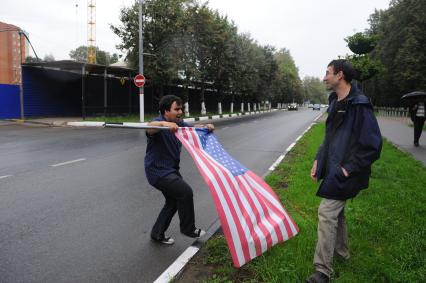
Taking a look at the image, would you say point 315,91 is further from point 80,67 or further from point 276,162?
point 276,162

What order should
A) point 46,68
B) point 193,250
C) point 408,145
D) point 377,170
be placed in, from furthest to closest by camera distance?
point 46,68 → point 408,145 → point 377,170 → point 193,250

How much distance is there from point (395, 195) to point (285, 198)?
5.75ft

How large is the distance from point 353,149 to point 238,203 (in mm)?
1200

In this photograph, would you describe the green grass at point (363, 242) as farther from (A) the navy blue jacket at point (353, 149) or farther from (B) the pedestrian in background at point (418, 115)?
(B) the pedestrian in background at point (418, 115)

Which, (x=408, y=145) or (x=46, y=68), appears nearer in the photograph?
(x=408, y=145)

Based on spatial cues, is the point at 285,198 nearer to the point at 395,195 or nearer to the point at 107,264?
the point at 395,195

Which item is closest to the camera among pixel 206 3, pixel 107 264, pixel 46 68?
pixel 107 264

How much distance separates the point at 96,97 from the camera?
90.6 feet

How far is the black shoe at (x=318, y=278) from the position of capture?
10.6 feet

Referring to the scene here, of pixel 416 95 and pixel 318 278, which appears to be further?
pixel 416 95

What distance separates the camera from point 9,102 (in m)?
24.8

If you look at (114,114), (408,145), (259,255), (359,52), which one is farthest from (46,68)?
(359,52)

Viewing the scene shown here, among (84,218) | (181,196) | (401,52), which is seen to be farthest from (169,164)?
(401,52)

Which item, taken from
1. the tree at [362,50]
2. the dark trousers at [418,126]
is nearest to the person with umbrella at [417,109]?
the dark trousers at [418,126]
